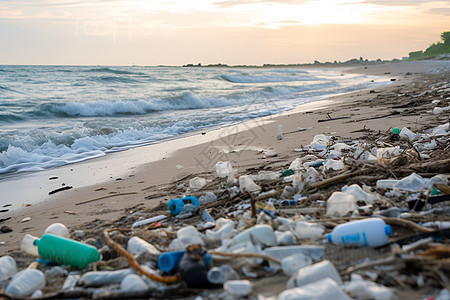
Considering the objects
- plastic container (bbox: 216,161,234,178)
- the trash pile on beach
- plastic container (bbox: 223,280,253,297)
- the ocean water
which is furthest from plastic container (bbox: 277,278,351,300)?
the ocean water

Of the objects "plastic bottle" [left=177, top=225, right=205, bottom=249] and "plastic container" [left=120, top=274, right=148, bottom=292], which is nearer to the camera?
"plastic container" [left=120, top=274, right=148, bottom=292]

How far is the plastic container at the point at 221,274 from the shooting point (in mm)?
1792

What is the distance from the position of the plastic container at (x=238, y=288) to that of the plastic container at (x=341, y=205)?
97cm

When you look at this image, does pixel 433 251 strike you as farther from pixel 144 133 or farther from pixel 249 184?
pixel 144 133

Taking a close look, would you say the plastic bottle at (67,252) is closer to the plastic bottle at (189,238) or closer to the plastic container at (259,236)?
the plastic bottle at (189,238)

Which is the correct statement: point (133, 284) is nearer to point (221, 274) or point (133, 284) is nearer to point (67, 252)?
point (221, 274)

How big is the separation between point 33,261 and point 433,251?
87.8 inches

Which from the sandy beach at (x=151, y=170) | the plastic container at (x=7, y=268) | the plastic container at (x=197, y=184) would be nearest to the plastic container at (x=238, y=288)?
the plastic container at (x=7, y=268)

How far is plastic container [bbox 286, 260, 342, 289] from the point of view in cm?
164

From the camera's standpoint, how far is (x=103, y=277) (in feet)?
6.39

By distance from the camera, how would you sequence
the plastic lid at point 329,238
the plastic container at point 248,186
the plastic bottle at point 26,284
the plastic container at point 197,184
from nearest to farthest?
the plastic bottle at point 26,284 < the plastic lid at point 329,238 < the plastic container at point 248,186 < the plastic container at point 197,184

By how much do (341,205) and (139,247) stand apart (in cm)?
126

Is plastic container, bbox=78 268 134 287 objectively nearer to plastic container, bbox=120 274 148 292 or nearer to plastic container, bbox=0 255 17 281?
plastic container, bbox=120 274 148 292

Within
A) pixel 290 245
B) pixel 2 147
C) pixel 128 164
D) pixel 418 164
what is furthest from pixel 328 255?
pixel 2 147
